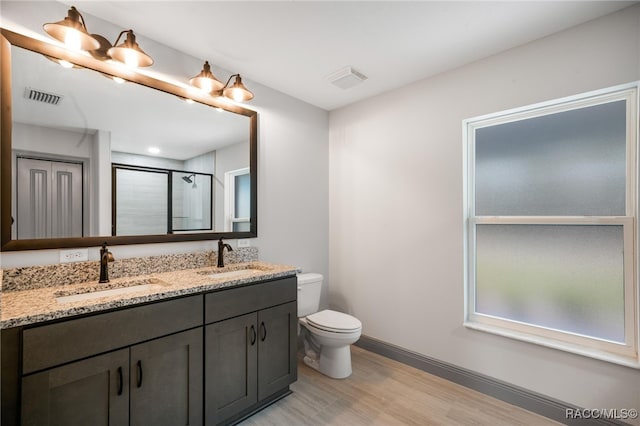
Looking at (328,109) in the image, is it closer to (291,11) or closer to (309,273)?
(291,11)

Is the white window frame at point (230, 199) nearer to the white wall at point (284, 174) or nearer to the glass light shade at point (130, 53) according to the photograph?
the white wall at point (284, 174)

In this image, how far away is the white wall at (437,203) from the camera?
70.4 inches

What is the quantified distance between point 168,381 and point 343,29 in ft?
7.54

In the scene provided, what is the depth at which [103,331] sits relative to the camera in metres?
1.32

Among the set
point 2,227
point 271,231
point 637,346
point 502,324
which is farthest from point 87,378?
point 637,346

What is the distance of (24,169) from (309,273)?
2.22 metres

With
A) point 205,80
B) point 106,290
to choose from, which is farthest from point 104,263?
point 205,80

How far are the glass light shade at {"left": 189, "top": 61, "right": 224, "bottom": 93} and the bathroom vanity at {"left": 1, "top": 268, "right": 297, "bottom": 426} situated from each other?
1.33 metres

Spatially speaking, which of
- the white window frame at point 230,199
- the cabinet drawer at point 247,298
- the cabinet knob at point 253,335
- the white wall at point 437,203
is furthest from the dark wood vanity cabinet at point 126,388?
the white wall at point 437,203

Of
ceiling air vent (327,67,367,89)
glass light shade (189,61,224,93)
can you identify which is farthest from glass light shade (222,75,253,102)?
ceiling air vent (327,67,367,89)

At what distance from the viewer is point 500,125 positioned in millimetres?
2266

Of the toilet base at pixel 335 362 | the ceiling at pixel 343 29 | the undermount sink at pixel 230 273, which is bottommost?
the toilet base at pixel 335 362

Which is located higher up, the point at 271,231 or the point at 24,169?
the point at 24,169

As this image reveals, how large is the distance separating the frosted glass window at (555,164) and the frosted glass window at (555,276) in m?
0.15
